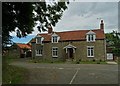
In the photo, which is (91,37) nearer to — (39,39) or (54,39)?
(54,39)

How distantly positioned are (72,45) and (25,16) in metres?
29.3

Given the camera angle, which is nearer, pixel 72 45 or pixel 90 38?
pixel 90 38

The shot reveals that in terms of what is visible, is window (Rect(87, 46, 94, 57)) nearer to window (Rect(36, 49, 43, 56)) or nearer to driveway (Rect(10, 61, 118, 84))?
window (Rect(36, 49, 43, 56))

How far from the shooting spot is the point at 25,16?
51.2 feet

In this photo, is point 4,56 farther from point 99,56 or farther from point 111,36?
point 111,36

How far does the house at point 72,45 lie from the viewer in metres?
42.7

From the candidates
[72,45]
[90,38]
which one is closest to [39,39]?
[72,45]

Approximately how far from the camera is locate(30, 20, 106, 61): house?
42656 mm

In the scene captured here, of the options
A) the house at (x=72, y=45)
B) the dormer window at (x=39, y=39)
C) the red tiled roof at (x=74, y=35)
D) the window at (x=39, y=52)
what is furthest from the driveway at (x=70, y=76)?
the dormer window at (x=39, y=39)

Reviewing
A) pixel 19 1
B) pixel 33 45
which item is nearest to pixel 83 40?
pixel 33 45

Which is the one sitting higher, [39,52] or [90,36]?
[90,36]

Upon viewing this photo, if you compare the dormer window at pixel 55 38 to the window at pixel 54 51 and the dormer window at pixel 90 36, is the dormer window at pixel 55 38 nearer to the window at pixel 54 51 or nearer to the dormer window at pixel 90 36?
the window at pixel 54 51

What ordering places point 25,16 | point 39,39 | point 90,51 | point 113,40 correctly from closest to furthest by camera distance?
point 25,16 → point 90,51 → point 39,39 → point 113,40

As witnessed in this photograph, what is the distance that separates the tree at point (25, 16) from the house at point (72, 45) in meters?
25.5
